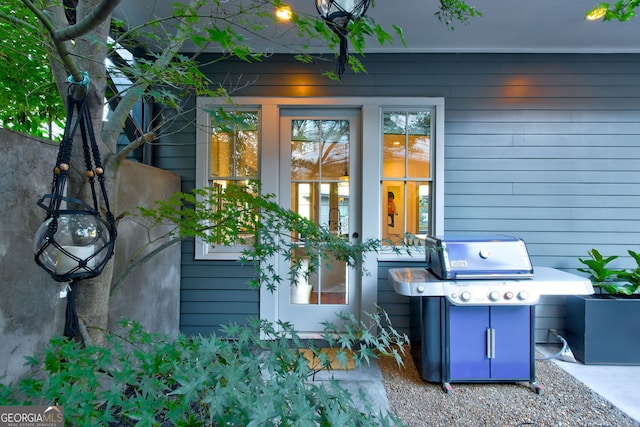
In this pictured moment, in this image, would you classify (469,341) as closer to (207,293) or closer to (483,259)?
(483,259)

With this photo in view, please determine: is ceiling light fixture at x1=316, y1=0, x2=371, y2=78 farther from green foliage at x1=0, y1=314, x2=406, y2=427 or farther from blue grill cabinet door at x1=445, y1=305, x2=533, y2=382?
blue grill cabinet door at x1=445, y1=305, x2=533, y2=382

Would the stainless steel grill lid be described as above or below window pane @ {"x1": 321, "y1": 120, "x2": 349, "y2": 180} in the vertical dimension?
below

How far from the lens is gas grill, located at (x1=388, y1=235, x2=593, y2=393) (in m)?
2.08

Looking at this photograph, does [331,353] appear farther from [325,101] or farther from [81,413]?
[325,101]

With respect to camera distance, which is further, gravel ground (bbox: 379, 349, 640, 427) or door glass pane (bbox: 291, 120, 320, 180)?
door glass pane (bbox: 291, 120, 320, 180)

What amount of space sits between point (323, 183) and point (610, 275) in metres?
2.75

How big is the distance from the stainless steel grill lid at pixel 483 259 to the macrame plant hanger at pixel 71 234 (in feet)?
6.64

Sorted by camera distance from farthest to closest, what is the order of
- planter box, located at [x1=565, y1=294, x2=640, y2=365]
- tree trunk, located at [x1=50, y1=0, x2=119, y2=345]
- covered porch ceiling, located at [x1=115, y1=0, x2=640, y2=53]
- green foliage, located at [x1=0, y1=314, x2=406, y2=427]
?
planter box, located at [x1=565, y1=294, x2=640, y2=365] < covered porch ceiling, located at [x1=115, y1=0, x2=640, y2=53] < tree trunk, located at [x1=50, y1=0, x2=119, y2=345] < green foliage, located at [x1=0, y1=314, x2=406, y2=427]

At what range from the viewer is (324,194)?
296cm

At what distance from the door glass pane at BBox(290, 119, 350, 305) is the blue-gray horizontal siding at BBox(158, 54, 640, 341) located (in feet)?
1.21

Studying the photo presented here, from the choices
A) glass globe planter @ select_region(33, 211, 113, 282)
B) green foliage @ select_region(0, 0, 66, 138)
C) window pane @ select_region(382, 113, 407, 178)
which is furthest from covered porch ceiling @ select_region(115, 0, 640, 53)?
glass globe planter @ select_region(33, 211, 113, 282)

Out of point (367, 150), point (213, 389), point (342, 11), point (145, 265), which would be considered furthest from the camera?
point (367, 150)

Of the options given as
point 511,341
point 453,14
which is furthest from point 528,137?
point 511,341

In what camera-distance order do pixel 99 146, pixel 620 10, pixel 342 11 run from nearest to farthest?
pixel 99 146, pixel 342 11, pixel 620 10
